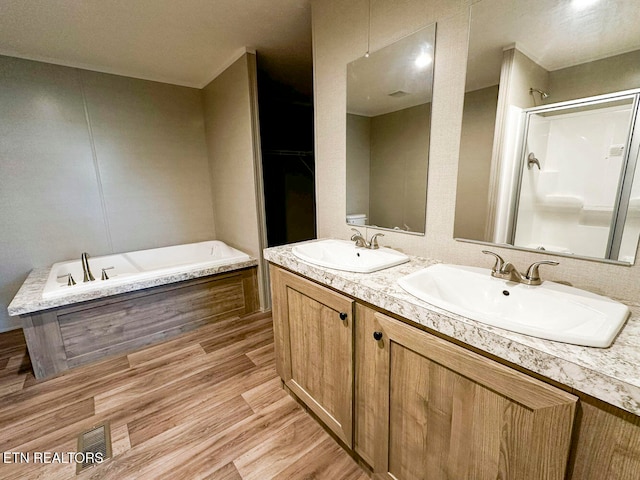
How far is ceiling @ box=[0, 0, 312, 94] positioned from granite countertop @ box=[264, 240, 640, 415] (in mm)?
1985

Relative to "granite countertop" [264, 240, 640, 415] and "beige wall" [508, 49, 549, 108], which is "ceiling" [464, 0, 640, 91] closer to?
"beige wall" [508, 49, 549, 108]

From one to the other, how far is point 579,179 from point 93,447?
2.42 meters

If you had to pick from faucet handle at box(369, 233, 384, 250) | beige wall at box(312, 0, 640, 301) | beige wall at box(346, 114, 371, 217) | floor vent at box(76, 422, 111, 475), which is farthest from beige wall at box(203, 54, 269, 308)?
floor vent at box(76, 422, 111, 475)

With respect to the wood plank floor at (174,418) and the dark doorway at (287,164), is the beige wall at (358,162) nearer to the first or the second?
the wood plank floor at (174,418)

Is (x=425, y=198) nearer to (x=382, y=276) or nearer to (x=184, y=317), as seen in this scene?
(x=382, y=276)

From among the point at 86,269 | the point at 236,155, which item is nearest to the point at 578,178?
the point at 236,155

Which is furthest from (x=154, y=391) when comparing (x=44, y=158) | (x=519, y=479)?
(x=44, y=158)

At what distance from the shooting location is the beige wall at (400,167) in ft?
4.52

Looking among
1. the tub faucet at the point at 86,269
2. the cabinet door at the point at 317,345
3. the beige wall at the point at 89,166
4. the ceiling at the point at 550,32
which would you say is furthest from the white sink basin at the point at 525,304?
the beige wall at the point at 89,166

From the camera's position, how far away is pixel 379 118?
1.57 meters

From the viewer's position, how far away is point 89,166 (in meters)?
2.74

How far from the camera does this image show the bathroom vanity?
1.89 feet

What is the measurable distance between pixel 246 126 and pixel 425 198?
1859mm

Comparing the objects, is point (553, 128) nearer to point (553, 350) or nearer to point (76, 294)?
point (553, 350)
